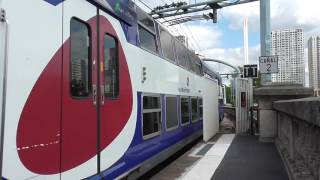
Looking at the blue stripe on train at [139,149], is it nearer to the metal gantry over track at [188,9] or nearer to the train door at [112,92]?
the train door at [112,92]

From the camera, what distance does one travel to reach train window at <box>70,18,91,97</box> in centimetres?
502

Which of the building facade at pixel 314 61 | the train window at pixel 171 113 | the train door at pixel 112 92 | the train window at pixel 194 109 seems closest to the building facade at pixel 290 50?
the building facade at pixel 314 61

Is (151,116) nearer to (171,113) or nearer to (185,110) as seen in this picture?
(171,113)

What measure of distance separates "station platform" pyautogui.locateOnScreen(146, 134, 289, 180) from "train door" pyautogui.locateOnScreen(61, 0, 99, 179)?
3492mm

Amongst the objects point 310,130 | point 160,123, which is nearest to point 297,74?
point 160,123

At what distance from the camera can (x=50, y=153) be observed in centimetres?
443

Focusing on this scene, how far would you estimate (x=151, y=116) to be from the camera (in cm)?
835

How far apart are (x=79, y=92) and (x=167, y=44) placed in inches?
214

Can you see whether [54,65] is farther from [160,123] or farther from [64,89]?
[160,123]

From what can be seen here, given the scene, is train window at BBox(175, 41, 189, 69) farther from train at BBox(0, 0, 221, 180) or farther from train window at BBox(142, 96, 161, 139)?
train window at BBox(142, 96, 161, 139)

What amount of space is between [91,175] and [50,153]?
1037mm

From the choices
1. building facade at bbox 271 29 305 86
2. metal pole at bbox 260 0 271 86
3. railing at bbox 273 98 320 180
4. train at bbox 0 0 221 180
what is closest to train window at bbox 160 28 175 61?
train at bbox 0 0 221 180

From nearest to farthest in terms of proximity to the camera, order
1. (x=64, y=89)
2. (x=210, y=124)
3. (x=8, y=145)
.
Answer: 1. (x=8, y=145)
2. (x=64, y=89)
3. (x=210, y=124)

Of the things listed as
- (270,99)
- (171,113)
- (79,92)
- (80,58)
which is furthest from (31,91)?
(270,99)
